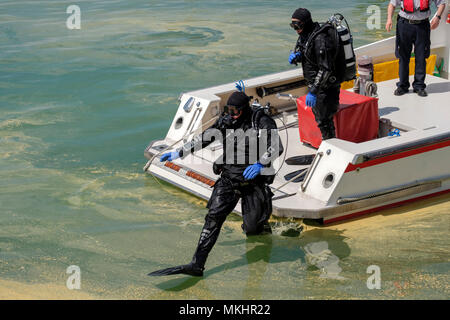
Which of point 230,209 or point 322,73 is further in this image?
point 322,73

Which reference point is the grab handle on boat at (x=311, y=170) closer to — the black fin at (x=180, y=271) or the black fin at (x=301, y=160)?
the black fin at (x=301, y=160)

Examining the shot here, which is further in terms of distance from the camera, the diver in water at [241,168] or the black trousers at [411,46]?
the black trousers at [411,46]

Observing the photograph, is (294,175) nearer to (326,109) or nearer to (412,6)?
(326,109)

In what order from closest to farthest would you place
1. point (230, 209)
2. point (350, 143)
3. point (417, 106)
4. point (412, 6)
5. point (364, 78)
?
point (230, 209) → point (350, 143) → point (412, 6) → point (417, 106) → point (364, 78)

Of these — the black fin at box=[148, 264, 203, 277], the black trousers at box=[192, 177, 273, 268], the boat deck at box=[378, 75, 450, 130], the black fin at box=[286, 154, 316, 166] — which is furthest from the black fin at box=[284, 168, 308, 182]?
the black fin at box=[148, 264, 203, 277]

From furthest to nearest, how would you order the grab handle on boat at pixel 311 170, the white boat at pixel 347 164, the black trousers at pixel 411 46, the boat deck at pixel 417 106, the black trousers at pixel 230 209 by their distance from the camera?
1. the black trousers at pixel 411 46
2. the boat deck at pixel 417 106
3. the grab handle on boat at pixel 311 170
4. the white boat at pixel 347 164
5. the black trousers at pixel 230 209

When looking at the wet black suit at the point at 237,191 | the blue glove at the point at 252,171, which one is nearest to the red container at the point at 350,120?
the wet black suit at the point at 237,191

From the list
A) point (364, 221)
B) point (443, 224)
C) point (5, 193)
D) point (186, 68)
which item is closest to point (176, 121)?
point (5, 193)

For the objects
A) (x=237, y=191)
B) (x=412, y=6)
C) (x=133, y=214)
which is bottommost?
(x=133, y=214)

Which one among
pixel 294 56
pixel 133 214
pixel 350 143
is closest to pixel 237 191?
pixel 350 143

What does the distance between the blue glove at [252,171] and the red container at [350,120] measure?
6.05ft

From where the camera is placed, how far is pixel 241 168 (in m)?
5.39

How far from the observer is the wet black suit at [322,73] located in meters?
6.34

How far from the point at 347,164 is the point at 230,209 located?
117cm
